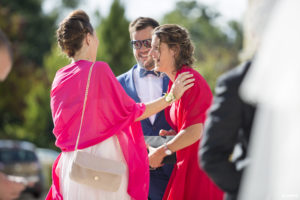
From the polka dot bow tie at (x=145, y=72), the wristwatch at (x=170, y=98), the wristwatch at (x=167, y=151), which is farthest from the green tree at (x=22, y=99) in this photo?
the wristwatch at (x=170, y=98)

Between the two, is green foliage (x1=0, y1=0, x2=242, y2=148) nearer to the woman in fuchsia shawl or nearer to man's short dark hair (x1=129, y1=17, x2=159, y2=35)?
man's short dark hair (x1=129, y1=17, x2=159, y2=35)

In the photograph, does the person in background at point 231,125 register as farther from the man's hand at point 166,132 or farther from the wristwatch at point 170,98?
the man's hand at point 166,132

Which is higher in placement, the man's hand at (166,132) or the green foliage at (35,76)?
the man's hand at (166,132)

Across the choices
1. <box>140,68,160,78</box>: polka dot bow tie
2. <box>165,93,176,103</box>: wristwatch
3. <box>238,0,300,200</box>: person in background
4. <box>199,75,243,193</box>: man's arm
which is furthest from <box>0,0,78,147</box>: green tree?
<box>238,0,300,200</box>: person in background

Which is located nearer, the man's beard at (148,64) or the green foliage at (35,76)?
the man's beard at (148,64)

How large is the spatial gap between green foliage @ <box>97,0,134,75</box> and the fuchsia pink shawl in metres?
20.4

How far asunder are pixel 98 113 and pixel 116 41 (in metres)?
21.7

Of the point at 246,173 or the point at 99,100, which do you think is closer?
the point at 246,173

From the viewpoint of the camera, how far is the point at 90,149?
12.8 ft

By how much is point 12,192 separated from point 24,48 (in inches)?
1406

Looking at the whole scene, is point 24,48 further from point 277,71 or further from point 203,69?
point 277,71

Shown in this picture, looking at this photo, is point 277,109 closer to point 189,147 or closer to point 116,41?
point 189,147

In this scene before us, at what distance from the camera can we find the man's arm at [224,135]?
96.7 inches

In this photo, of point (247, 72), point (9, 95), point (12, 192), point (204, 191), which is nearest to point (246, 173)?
point (247, 72)
